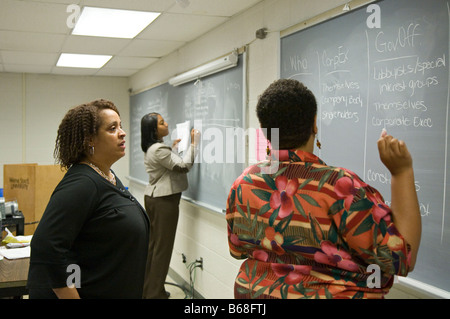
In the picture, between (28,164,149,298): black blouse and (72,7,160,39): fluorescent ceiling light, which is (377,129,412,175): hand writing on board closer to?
(28,164,149,298): black blouse

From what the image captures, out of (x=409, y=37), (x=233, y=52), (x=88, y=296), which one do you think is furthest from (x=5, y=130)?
(x=409, y=37)

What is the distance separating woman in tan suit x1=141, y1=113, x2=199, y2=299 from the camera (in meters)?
3.69

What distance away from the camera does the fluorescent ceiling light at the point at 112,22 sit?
3043mm

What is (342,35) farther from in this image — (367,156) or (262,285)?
(262,285)

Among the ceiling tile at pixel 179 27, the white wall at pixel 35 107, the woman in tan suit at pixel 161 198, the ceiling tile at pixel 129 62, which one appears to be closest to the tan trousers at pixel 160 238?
the woman in tan suit at pixel 161 198

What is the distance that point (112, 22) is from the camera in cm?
330

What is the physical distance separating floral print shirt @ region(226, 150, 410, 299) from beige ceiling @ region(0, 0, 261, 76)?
1974 mm

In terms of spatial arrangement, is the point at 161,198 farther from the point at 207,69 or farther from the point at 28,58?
the point at 28,58

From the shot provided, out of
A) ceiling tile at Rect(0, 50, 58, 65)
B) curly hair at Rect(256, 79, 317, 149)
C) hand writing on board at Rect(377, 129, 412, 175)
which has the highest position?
ceiling tile at Rect(0, 50, 58, 65)

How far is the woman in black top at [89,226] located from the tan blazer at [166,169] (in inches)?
78.9

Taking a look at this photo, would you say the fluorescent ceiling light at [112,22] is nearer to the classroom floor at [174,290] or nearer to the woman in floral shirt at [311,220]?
the woman in floral shirt at [311,220]

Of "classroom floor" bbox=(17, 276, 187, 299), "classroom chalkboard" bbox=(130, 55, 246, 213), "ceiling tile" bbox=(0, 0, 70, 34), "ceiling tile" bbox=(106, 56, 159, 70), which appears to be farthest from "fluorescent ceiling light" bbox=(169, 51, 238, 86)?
"classroom floor" bbox=(17, 276, 187, 299)

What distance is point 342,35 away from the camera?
6.67ft
